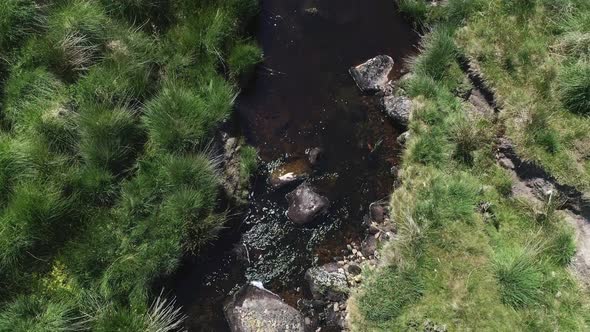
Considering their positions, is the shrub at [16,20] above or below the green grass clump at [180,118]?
above

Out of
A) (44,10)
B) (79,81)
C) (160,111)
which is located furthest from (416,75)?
(44,10)

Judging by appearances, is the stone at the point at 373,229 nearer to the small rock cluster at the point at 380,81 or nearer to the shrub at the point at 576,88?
the small rock cluster at the point at 380,81

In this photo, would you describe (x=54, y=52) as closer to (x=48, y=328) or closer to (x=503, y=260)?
(x=48, y=328)

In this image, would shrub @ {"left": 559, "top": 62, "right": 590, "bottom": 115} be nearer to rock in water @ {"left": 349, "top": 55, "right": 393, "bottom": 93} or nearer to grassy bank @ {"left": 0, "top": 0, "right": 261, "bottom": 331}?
rock in water @ {"left": 349, "top": 55, "right": 393, "bottom": 93}

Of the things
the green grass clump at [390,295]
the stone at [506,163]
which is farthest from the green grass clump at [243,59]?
the stone at [506,163]

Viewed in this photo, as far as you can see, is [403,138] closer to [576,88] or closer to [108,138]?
[576,88]

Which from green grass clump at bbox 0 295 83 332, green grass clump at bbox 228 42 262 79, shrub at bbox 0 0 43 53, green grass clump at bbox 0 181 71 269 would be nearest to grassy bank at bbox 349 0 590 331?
green grass clump at bbox 228 42 262 79
